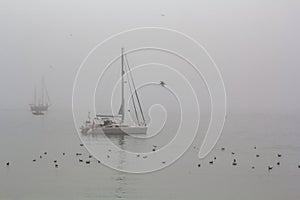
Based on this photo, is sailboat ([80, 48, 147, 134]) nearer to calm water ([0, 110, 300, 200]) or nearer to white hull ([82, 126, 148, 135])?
white hull ([82, 126, 148, 135])

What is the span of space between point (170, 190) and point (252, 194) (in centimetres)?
74

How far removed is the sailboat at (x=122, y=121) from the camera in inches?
143

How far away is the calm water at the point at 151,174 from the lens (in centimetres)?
414

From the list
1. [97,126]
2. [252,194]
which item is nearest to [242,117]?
[252,194]

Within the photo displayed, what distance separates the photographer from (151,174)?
4.19m

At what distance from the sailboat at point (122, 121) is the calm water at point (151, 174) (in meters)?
0.12

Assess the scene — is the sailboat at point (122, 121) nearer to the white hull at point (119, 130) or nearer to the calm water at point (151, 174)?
the white hull at point (119, 130)

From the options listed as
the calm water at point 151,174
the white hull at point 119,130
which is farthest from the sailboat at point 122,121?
the calm water at point 151,174

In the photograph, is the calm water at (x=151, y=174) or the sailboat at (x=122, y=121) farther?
the calm water at (x=151, y=174)

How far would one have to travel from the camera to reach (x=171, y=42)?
3.71 m

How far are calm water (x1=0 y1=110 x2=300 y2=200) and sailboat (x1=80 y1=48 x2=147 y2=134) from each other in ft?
0.40

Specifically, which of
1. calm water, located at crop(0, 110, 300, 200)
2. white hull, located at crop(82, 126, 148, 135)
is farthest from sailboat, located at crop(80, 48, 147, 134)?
calm water, located at crop(0, 110, 300, 200)

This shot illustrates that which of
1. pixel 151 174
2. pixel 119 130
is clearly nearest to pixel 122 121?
pixel 119 130

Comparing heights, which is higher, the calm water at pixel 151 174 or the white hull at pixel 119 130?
the white hull at pixel 119 130
